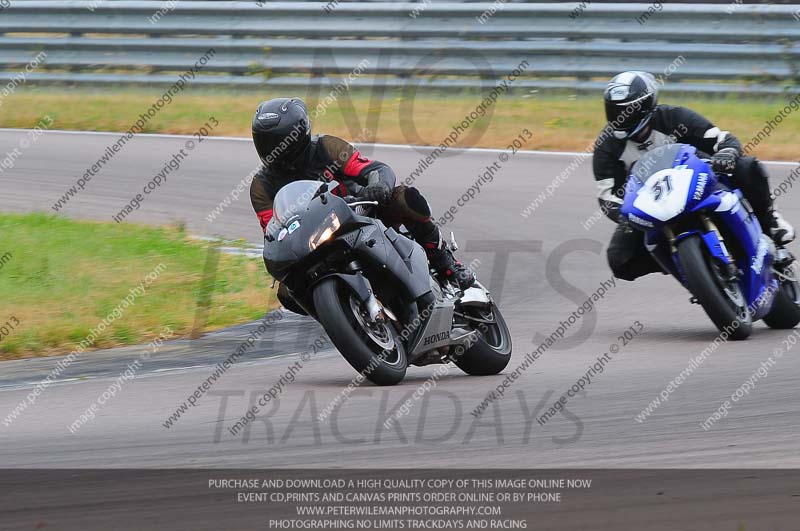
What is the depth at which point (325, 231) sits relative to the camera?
21.5 ft

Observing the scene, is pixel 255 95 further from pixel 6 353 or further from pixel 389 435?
pixel 389 435

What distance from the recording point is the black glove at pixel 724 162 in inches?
311

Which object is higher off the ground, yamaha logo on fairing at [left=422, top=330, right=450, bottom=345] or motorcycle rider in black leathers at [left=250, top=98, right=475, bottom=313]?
motorcycle rider in black leathers at [left=250, top=98, right=475, bottom=313]

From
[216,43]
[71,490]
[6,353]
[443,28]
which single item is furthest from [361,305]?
[216,43]

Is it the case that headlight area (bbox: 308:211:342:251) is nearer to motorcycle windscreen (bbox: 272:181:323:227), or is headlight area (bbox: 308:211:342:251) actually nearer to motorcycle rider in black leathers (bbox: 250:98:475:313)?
motorcycle windscreen (bbox: 272:181:323:227)

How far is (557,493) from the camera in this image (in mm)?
4691

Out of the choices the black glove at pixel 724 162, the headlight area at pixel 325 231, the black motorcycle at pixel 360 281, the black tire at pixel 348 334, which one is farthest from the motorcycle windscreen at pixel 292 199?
the black glove at pixel 724 162

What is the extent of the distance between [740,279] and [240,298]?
4020mm

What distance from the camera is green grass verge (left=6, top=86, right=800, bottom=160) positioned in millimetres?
15258

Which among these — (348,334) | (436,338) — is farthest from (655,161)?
(348,334)

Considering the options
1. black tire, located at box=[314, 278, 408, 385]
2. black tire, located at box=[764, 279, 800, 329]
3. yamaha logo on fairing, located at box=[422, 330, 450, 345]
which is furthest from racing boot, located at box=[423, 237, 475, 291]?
black tire, located at box=[764, 279, 800, 329]

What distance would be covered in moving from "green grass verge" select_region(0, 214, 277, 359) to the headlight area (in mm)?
2887

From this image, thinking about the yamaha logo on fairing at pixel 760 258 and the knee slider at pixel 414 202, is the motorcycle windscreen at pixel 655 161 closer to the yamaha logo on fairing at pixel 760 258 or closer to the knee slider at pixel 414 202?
the yamaha logo on fairing at pixel 760 258

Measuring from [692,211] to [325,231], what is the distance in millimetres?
2410
